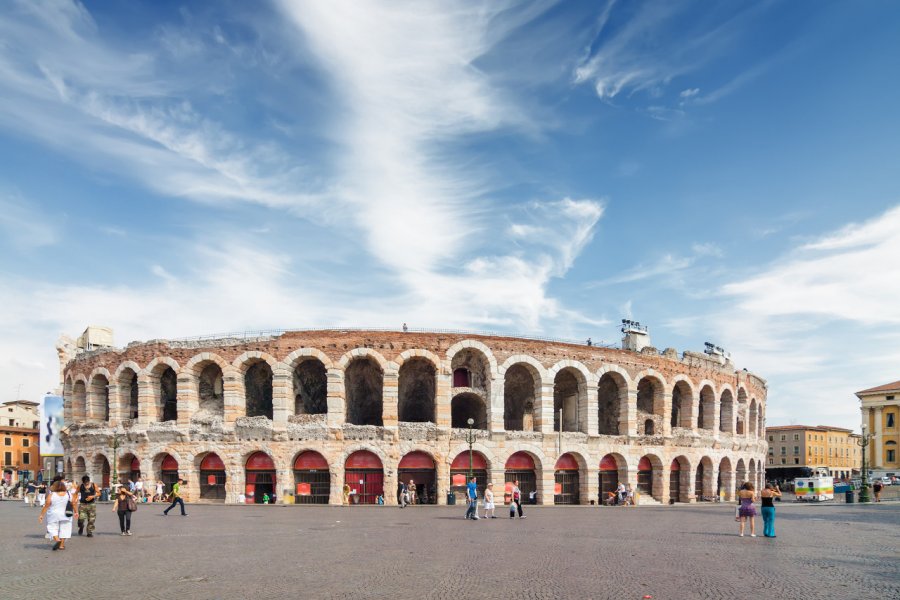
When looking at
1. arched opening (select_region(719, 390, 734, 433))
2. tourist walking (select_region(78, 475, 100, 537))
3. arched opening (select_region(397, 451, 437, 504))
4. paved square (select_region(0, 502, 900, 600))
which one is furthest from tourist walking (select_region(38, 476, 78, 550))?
arched opening (select_region(719, 390, 734, 433))

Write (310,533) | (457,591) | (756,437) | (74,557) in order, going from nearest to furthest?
(457,591) < (74,557) < (310,533) < (756,437)

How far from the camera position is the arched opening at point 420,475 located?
125 feet

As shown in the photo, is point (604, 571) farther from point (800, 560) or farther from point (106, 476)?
point (106, 476)

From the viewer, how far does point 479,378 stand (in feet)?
132

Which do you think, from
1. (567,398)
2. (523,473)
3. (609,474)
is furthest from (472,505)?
(567,398)

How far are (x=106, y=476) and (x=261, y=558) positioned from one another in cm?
3318

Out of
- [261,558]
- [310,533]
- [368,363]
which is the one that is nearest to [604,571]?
[261,558]

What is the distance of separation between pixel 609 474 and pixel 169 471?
2638 centimetres

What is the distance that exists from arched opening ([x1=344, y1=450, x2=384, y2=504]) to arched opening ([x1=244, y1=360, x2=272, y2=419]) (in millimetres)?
7215

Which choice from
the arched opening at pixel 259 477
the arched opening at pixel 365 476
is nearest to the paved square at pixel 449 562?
the arched opening at pixel 365 476

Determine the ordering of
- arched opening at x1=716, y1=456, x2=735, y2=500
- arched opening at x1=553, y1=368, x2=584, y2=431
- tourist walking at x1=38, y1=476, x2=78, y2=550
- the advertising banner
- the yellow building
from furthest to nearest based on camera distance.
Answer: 1. the yellow building
2. arched opening at x1=716, y1=456, x2=735, y2=500
3. the advertising banner
4. arched opening at x1=553, y1=368, x2=584, y2=431
5. tourist walking at x1=38, y1=476, x2=78, y2=550

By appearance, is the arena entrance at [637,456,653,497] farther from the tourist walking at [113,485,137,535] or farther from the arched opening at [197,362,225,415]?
the tourist walking at [113,485,137,535]

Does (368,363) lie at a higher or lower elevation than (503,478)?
higher

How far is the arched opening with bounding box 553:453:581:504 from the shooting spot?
40531 mm
